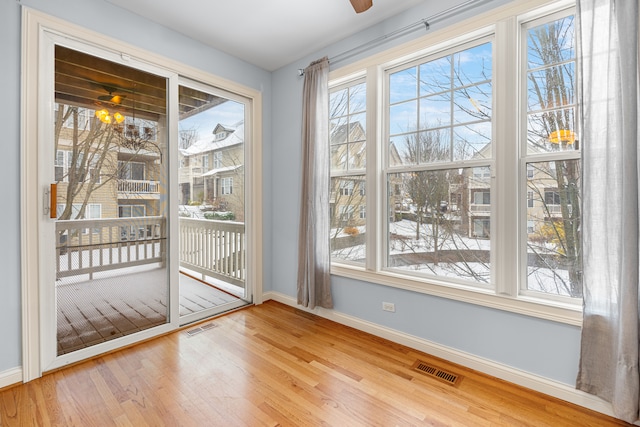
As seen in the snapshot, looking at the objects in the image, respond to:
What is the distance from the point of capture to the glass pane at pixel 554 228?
1.88 metres

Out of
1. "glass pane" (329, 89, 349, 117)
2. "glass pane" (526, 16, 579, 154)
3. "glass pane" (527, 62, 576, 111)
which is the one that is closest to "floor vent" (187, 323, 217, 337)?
"glass pane" (329, 89, 349, 117)

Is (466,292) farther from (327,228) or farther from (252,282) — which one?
(252,282)

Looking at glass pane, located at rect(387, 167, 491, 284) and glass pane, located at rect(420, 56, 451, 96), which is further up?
glass pane, located at rect(420, 56, 451, 96)

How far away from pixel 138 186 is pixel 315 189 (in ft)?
5.36

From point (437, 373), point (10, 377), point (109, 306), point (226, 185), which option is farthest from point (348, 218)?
point (10, 377)

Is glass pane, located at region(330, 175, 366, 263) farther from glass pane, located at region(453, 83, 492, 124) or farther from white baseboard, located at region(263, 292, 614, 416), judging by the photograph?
glass pane, located at region(453, 83, 492, 124)

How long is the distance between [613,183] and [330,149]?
2149mm

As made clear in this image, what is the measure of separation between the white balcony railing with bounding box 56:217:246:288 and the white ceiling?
179cm

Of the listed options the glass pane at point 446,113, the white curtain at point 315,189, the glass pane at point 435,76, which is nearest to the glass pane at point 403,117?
the glass pane at point 446,113

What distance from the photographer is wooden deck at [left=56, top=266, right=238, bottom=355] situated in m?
2.27

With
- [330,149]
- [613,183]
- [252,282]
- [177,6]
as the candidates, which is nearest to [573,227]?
[613,183]

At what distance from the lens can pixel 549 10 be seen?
6.31ft

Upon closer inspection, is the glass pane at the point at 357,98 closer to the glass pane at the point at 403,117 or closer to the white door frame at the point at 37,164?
the glass pane at the point at 403,117

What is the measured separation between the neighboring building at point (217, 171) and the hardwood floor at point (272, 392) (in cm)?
145
